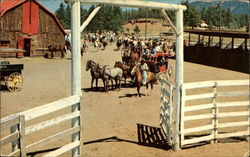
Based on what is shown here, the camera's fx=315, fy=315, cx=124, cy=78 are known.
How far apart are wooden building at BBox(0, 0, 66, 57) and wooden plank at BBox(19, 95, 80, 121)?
85.5 ft

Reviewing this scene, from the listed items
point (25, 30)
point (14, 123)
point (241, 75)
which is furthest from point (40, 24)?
point (14, 123)

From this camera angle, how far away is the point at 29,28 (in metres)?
32.0

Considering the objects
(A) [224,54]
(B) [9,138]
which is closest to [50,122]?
(B) [9,138]

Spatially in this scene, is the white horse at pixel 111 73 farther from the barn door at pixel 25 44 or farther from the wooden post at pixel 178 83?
the barn door at pixel 25 44

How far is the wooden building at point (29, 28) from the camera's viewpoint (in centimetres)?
3098

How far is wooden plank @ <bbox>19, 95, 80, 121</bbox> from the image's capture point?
17.8 feet

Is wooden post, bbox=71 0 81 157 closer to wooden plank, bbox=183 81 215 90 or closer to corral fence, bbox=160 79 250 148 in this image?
corral fence, bbox=160 79 250 148

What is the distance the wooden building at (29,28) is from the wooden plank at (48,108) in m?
26.1

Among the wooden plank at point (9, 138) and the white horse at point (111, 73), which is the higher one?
the white horse at point (111, 73)

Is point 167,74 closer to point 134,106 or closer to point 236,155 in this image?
point 134,106

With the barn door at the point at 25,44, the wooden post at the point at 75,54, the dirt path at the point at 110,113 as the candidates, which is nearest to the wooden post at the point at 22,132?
the wooden post at the point at 75,54

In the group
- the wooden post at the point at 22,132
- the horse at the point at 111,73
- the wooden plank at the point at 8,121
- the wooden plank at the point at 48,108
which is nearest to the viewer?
the wooden plank at the point at 8,121

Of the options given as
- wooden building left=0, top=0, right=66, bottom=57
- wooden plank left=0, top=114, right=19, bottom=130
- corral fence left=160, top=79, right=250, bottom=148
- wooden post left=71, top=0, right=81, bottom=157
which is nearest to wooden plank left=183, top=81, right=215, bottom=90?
corral fence left=160, top=79, right=250, bottom=148

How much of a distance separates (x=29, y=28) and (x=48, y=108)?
2799cm
